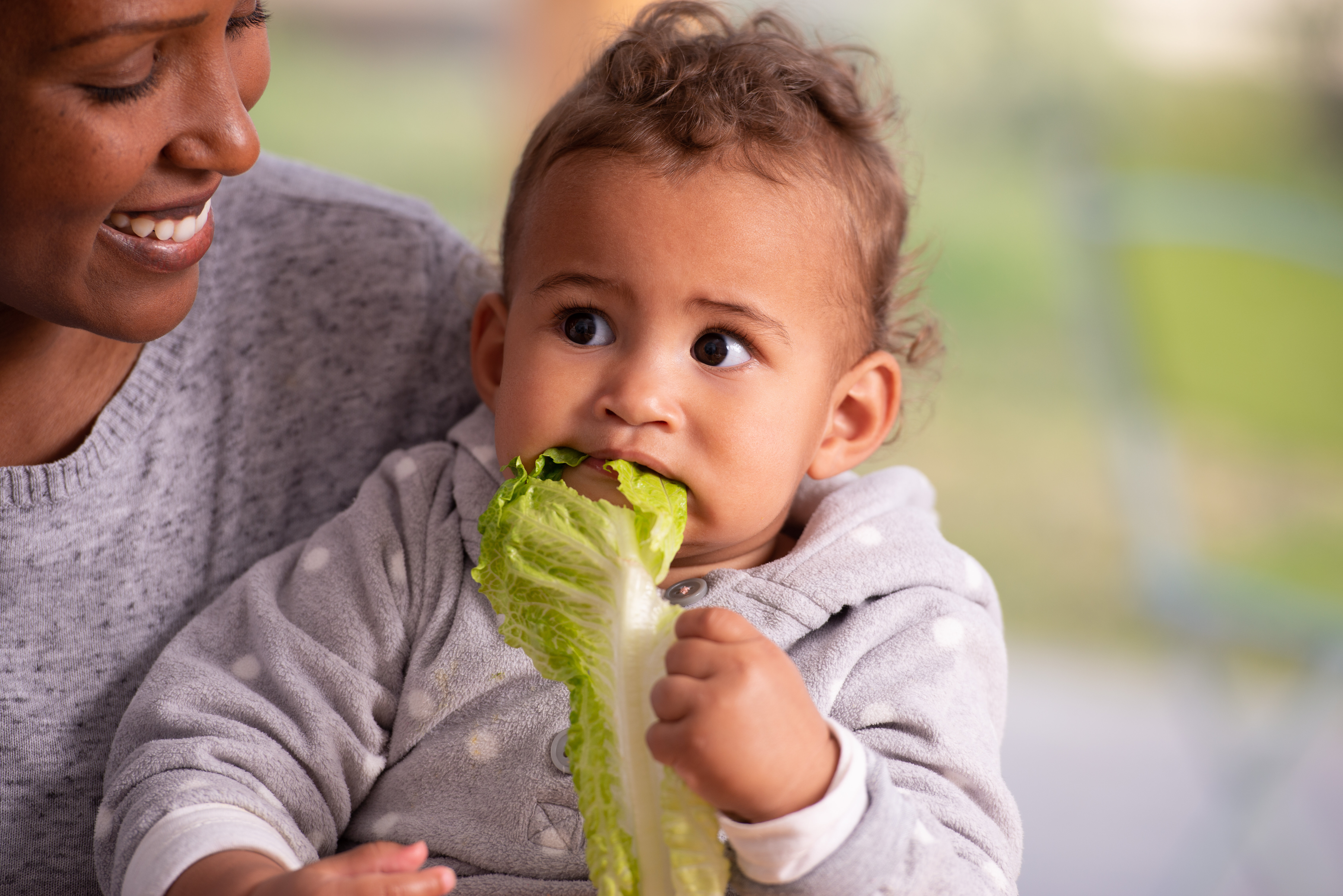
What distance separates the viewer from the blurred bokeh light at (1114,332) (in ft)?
8.97

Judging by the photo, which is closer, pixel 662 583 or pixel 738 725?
pixel 738 725

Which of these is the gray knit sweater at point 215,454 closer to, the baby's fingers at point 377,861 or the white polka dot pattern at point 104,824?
the white polka dot pattern at point 104,824

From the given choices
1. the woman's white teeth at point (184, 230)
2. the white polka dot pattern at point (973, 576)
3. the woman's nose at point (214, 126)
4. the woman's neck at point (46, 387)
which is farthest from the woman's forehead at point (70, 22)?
the white polka dot pattern at point (973, 576)

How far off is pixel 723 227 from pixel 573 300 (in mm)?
200

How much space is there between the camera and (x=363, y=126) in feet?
18.9

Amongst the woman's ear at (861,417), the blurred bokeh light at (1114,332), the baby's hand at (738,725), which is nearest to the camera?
the baby's hand at (738,725)

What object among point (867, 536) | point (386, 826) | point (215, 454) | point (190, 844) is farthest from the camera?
point (215, 454)

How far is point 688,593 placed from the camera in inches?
57.6

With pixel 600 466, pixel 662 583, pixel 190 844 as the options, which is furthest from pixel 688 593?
pixel 190 844

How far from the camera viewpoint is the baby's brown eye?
1.45 metres

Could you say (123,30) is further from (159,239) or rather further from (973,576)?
(973,576)

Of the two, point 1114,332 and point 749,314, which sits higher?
point 749,314

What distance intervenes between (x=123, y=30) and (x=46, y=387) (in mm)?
548

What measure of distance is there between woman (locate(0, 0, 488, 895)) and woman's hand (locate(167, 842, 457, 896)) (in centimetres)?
44
